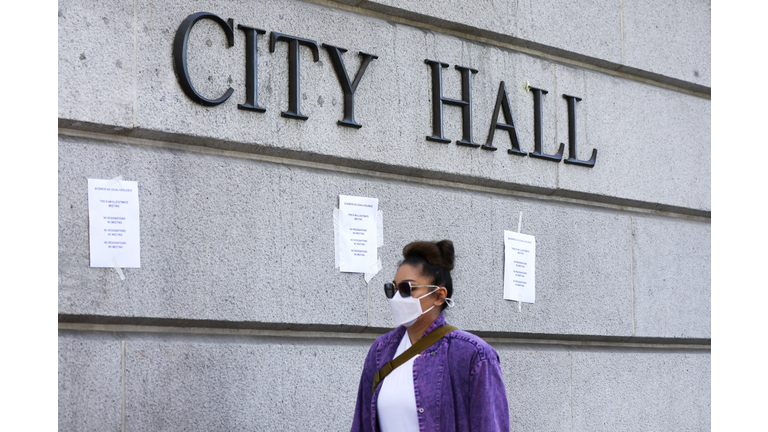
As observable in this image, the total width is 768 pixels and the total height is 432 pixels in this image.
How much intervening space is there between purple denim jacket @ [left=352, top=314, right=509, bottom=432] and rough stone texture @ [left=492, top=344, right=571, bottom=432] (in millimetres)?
2099

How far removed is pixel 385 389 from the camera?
14.1 feet

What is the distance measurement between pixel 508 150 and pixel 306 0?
1856 millimetres

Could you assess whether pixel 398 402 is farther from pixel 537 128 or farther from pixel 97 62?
pixel 537 128

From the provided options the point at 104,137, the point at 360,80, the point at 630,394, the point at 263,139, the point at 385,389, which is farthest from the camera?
the point at 630,394

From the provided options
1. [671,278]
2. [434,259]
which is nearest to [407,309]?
[434,259]

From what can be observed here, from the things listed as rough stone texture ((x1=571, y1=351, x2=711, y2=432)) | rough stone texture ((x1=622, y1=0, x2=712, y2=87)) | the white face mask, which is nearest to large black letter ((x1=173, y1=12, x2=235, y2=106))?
the white face mask

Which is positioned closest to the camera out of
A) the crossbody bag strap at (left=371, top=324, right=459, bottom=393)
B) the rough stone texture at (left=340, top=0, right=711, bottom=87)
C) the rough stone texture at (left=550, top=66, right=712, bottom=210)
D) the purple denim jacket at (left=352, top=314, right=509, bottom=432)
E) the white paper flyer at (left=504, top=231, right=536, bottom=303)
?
the purple denim jacket at (left=352, top=314, right=509, bottom=432)

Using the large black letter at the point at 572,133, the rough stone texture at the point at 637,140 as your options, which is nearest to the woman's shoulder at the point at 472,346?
the rough stone texture at the point at 637,140

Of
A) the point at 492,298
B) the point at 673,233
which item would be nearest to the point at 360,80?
the point at 492,298

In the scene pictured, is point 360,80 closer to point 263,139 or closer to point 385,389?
point 263,139

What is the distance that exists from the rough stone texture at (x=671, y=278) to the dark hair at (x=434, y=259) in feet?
11.0

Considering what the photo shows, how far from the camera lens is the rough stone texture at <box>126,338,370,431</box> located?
467 cm

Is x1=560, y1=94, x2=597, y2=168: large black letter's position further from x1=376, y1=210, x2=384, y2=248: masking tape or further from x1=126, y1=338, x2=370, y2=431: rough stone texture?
x1=126, y1=338, x2=370, y2=431: rough stone texture

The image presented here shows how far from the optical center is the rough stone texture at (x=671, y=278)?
24.3 ft
